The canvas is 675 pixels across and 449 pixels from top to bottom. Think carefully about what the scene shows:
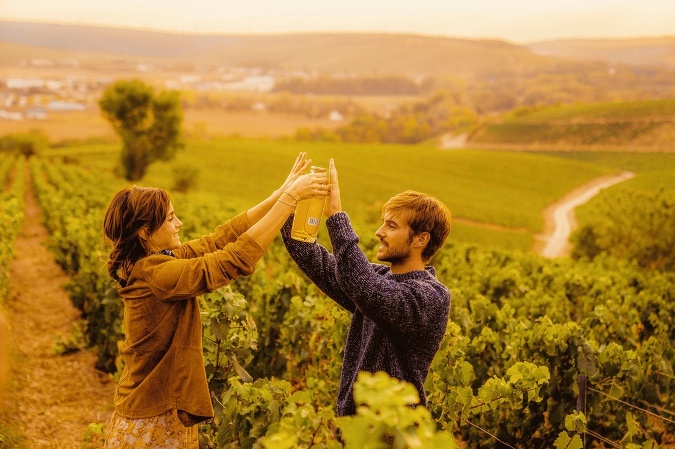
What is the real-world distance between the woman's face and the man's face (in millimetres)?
917

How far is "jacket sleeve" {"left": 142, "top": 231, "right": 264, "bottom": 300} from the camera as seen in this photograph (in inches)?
92.2

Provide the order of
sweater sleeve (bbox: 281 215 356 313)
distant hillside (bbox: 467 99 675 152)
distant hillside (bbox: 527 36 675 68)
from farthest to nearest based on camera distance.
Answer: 1. distant hillside (bbox: 527 36 675 68)
2. distant hillside (bbox: 467 99 675 152)
3. sweater sleeve (bbox: 281 215 356 313)

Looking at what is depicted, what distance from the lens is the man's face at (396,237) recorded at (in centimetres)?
241

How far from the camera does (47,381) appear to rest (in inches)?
270

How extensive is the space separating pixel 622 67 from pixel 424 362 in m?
154

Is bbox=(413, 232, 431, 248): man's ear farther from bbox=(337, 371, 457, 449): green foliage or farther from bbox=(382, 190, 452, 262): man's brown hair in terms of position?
bbox=(337, 371, 457, 449): green foliage

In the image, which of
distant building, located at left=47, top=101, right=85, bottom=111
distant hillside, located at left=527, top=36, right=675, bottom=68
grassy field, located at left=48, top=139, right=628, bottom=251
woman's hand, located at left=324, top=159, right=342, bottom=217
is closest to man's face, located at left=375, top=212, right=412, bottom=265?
woman's hand, located at left=324, top=159, right=342, bottom=217

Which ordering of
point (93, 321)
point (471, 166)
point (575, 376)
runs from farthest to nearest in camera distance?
point (471, 166) < point (93, 321) < point (575, 376)

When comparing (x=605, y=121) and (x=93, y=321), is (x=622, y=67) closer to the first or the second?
(x=605, y=121)

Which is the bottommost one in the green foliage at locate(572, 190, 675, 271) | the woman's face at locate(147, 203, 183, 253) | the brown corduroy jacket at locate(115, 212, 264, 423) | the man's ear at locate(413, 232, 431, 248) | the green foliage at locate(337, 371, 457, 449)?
the green foliage at locate(572, 190, 675, 271)

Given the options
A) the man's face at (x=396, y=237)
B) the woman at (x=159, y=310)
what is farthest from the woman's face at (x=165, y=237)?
the man's face at (x=396, y=237)

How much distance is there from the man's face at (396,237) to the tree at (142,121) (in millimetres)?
48643

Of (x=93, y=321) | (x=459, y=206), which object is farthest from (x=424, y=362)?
(x=459, y=206)

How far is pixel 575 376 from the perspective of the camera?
4.62 metres
